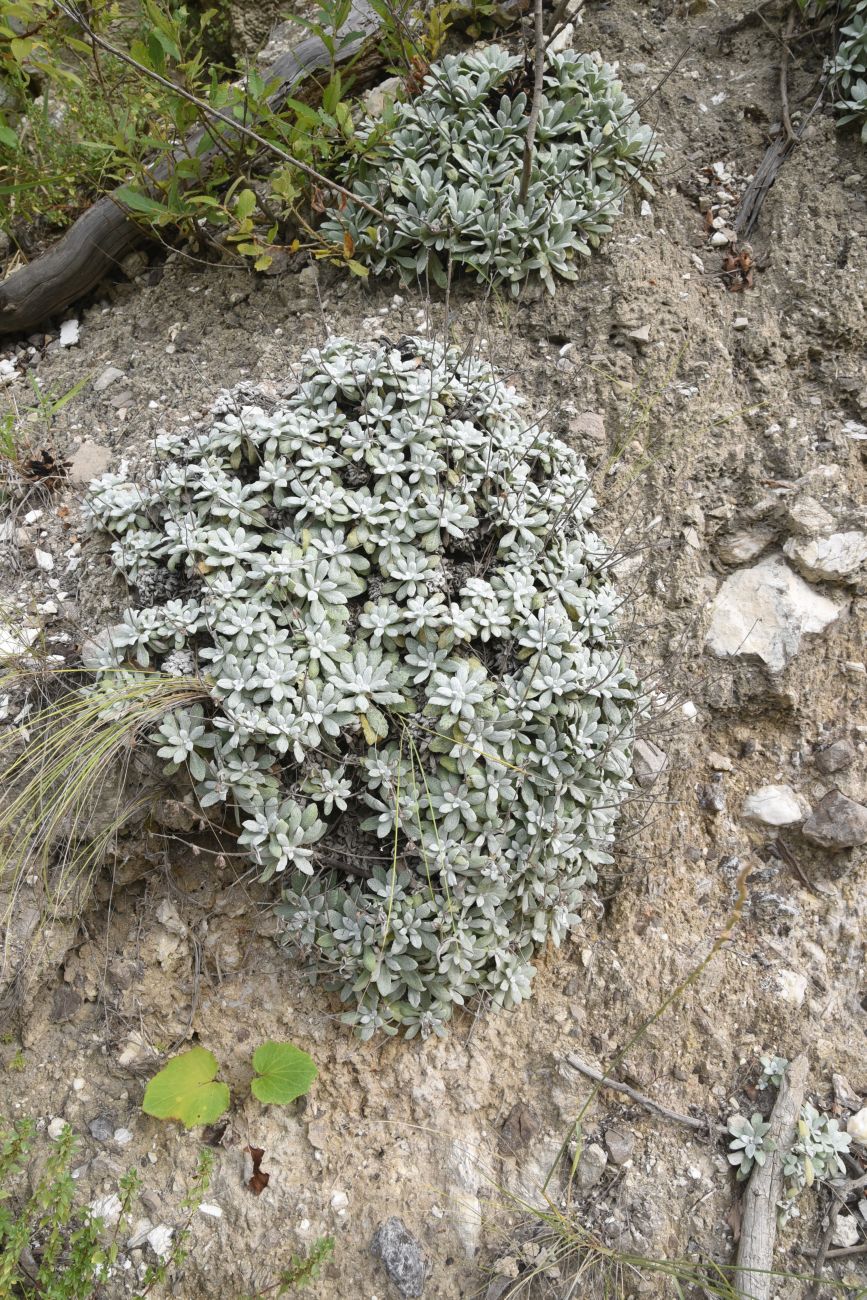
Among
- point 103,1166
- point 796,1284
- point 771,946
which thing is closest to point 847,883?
point 771,946

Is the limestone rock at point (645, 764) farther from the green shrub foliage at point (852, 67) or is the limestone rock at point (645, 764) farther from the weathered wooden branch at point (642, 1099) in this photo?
the green shrub foliage at point (852, 67)

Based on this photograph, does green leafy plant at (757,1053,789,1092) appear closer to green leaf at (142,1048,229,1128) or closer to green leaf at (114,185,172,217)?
green leaf at (142,1048,229,1128)

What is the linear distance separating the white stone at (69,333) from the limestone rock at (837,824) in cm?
382

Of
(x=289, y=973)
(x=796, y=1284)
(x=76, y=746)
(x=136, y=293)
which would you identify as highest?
(x=136, y=293)

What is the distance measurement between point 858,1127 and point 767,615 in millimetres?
1781

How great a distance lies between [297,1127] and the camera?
9.26 ft

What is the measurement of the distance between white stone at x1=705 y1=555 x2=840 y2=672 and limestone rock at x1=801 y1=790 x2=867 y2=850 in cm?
53

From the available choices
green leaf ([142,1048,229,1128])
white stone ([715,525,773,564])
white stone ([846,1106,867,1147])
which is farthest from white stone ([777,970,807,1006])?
green leaf ([142,1048,229,1128])

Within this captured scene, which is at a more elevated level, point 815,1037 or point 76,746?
point 76,746

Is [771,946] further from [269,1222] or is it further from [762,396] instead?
[762,396]

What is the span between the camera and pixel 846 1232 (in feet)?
8.91

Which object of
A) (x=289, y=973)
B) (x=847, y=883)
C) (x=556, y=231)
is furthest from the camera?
(x=556, y=231)

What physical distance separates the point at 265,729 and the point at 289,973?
0.87 meters

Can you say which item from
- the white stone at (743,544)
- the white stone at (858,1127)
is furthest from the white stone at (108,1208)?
the white stone at (743,544)
